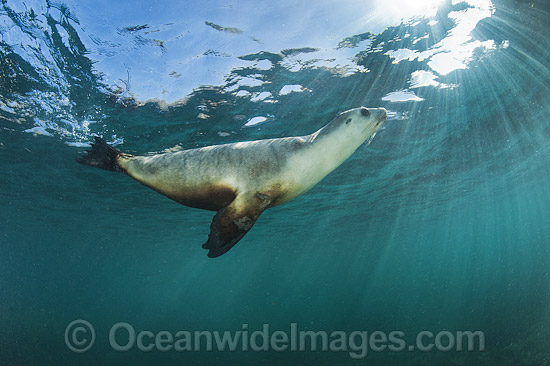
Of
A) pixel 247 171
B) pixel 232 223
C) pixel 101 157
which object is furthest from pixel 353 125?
pixel 101 157

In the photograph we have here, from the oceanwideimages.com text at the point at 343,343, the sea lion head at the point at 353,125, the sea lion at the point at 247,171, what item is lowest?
the oceanwideimages.com text at the point at 343,343

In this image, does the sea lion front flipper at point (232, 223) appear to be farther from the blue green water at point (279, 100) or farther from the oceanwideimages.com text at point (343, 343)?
the oceanwideimages.com text at point (343, 343)

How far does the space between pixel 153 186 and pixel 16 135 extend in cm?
1102

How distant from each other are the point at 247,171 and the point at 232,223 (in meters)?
0.40

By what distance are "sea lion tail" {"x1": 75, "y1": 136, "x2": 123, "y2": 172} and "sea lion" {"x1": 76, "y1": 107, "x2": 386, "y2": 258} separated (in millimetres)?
475

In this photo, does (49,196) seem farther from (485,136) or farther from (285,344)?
(485,136)

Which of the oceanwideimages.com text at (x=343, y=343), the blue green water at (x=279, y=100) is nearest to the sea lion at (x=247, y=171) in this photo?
the blue green water at (x=279, y=100)

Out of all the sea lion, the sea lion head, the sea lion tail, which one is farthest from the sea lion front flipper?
the sea lion tail

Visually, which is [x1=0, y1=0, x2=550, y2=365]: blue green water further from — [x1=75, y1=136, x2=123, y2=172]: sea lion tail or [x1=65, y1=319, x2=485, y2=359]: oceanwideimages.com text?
[x1=75, y1=136, x2=123, y2=172]: sea lion tail

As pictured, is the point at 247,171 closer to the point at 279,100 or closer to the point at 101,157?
the point at 101,157

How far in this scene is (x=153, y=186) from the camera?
2.39m

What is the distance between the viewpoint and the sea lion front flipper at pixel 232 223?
6.26ft

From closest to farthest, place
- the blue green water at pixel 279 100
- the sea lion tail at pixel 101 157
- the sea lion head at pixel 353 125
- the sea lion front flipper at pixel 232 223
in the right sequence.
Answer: the sea lion front flipper at pixel 232 223 < the sea lion head at pixel 353 125 < the sea lion tail at pixel 101 157 < the blue green water at pixel 279 100

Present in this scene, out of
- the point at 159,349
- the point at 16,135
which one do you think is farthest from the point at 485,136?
the point at 159,349
